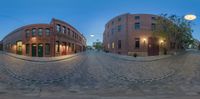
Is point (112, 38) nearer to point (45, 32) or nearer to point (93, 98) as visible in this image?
point (93, 98)

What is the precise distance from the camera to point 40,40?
4.90 meters

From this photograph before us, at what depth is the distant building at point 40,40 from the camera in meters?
4.89

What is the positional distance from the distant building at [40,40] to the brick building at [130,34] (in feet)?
5.29

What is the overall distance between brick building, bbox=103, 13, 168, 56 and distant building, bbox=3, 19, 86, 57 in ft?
5.29

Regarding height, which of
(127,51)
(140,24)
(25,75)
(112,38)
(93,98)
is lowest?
(93,98)

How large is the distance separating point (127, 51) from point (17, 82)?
3.80 meters

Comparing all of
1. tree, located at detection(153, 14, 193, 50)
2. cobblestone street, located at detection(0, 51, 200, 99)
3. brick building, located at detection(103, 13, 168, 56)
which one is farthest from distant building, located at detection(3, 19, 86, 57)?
tree, located at detection(153, 14, 193, 50)

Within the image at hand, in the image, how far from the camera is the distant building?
4.89 m

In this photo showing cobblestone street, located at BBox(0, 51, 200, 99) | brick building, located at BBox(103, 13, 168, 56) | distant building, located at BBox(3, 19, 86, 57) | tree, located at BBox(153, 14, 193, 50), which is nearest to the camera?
distant building, located at BBox(3, 19, 86, 57)

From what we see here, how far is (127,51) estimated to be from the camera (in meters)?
7.21

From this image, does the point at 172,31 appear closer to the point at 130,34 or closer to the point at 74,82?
the point at 130,34

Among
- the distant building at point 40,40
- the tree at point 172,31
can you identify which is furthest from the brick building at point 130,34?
the distant building at point 40,40

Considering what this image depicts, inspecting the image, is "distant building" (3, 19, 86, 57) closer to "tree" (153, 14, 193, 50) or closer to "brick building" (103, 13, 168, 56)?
"brick building" (103, 13, 168, 56)

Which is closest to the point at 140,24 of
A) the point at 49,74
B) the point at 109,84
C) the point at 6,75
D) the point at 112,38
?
the point at 112,38
